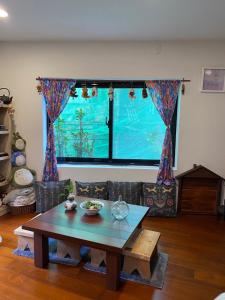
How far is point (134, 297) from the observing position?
6.25ft

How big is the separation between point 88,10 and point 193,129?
6.70ft

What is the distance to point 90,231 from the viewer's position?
211 centimetres

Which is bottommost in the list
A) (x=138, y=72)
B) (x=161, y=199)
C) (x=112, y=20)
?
(x=161, y=199)

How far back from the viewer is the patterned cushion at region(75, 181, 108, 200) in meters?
3.48

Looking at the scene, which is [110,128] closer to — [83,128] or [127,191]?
[83,128]

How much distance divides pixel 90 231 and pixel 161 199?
158 centimetres

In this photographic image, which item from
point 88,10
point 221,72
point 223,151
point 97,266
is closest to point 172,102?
point 221,72

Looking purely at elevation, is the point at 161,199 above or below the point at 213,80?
below

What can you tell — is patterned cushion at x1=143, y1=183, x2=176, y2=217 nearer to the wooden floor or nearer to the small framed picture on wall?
the wooden floor

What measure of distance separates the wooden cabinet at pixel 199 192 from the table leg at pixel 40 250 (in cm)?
205

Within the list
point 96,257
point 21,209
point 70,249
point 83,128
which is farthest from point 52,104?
point 96,257

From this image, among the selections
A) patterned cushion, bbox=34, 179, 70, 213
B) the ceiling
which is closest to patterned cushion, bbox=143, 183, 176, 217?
patterned cushion, bbox=34, 179, 70, 213

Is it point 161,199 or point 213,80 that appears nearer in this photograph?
point 213,80

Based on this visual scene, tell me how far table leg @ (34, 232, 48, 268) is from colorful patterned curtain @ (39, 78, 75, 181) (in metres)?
1.49
